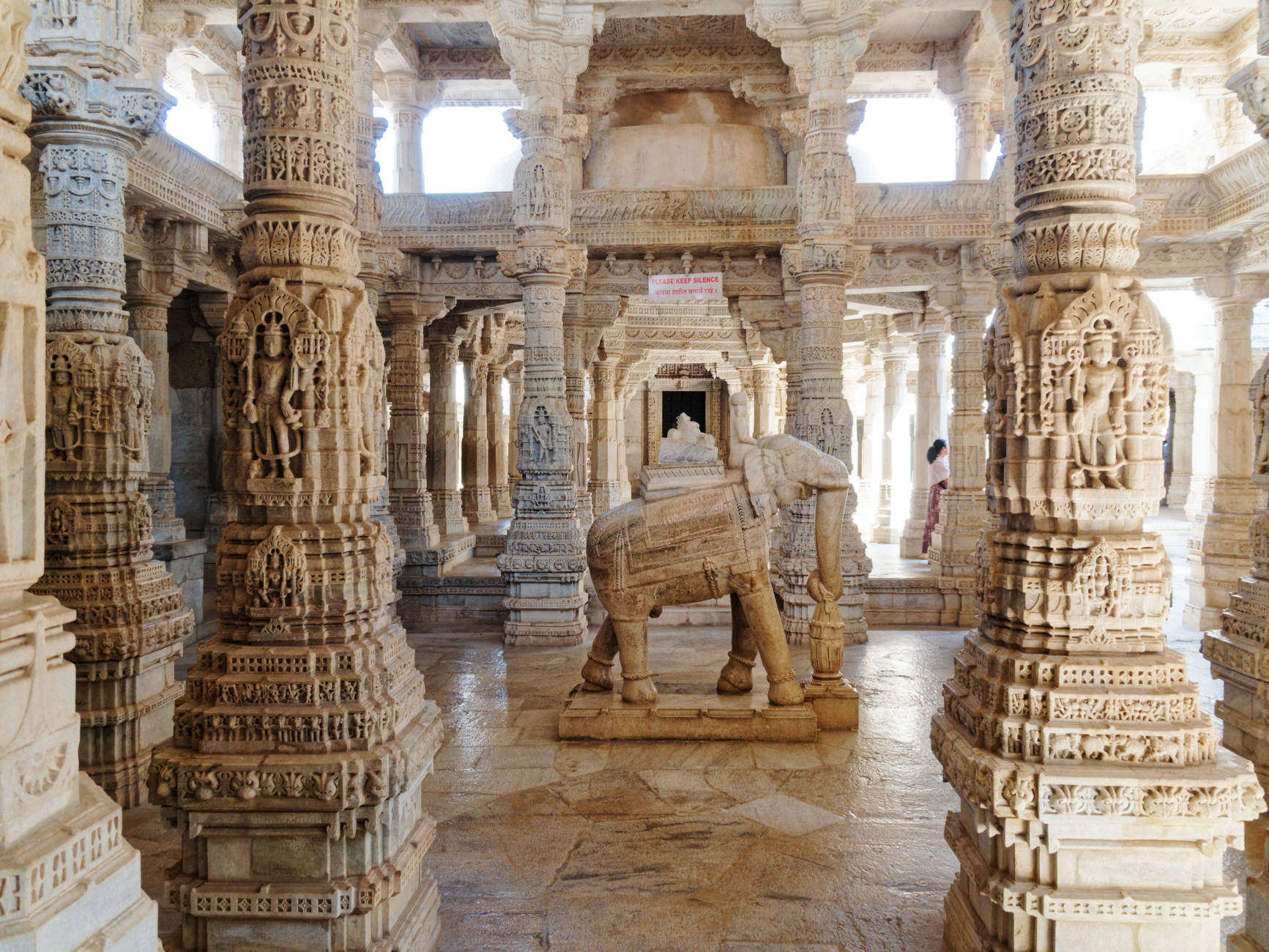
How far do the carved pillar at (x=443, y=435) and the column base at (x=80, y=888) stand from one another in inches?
439

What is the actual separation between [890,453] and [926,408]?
107 inches

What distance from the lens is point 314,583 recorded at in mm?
2957

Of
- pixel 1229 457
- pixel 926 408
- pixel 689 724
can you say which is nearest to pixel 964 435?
pixel 926 408

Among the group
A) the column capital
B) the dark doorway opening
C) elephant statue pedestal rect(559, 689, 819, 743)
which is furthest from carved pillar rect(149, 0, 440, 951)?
the dark doorway opening

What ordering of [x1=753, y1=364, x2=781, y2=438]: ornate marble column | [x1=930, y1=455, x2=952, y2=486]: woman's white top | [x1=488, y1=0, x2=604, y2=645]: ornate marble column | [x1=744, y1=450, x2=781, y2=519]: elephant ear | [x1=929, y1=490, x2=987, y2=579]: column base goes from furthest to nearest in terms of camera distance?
[x1=753, y1=364, x2=781, y2=438]: ornate marble column, [x1=930, y1=455, x2=952, y2=486]: woman's white top, [x1=929, y1=490, x2=987, y2=579]: column base, [x1=488, y1=0, x2=604, y2=645]: ornate marble column, [x1=744, y1=450, x2=781, y2=519]: elephant ear

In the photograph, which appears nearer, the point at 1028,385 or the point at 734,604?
the point at 1028,385

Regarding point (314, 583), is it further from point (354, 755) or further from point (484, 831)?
point (484, 831)

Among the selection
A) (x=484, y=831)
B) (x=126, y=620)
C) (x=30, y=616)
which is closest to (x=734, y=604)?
(x=484, y=831)

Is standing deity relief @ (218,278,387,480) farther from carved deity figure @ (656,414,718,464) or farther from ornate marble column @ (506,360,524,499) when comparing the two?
ornate marble column @ (506,360,524,499)

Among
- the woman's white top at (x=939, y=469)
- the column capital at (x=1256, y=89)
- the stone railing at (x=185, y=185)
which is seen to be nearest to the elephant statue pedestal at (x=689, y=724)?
the column capital at (x=1256, y=89)

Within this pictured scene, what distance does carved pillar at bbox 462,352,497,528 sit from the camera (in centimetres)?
1523

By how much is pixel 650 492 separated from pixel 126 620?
3.14 metres

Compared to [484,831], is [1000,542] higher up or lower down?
higher up

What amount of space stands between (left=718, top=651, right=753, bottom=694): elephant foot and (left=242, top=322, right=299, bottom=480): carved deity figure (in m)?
3.66
